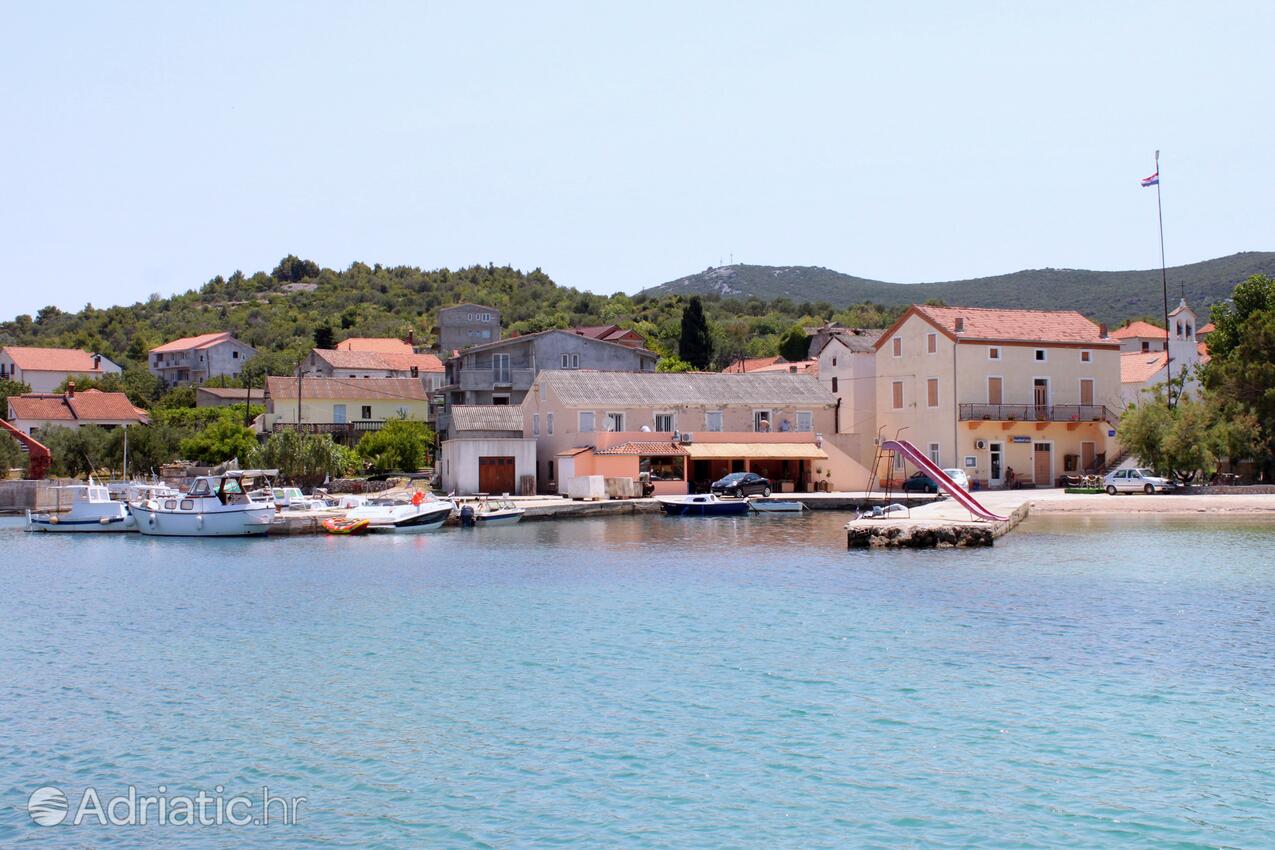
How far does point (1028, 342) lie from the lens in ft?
197

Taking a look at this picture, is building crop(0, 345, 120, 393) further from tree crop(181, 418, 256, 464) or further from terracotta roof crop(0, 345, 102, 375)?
tree crop(181, 418, 256, 464)

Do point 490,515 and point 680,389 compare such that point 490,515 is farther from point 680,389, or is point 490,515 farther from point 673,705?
point 673,705

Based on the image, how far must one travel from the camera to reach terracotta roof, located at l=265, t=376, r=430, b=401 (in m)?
76.9

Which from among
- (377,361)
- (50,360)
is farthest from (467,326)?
(50,360)

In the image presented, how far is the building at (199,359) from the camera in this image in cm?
11938

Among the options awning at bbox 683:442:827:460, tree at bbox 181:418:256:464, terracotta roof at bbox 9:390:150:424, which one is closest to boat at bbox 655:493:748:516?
awning at bbox 683:442:827:460

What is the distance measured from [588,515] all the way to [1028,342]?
25.7 metres

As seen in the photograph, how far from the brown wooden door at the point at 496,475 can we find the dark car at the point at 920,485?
66.8 ft

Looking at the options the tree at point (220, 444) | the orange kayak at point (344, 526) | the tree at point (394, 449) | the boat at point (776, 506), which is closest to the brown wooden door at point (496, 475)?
the tree at point (394, 449)

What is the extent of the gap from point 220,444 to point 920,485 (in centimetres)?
4151

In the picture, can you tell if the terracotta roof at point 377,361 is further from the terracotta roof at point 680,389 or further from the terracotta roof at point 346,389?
the terracotta roof at point 680,389

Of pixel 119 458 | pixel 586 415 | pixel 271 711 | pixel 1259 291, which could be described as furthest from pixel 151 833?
pixel 1259 291

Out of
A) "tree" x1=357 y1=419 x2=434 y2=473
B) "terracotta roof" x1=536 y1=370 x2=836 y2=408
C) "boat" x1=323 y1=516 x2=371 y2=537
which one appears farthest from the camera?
"tree" x1=357 y1=419 x2=434 y2=473

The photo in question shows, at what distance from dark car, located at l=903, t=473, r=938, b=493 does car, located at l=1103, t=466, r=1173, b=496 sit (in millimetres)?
8145
